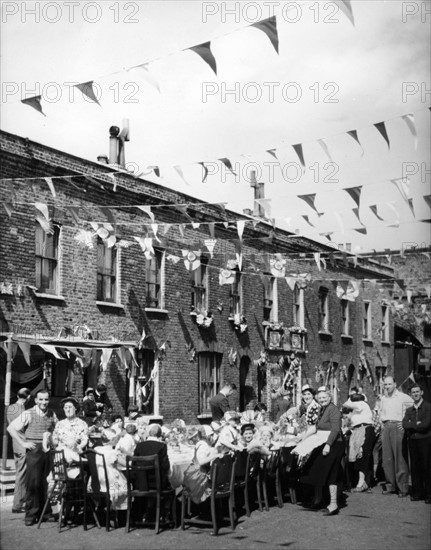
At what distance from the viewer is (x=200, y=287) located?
21594 mm

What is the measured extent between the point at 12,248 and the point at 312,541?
914 cm

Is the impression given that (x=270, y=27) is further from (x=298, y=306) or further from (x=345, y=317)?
(x=345, y=317)

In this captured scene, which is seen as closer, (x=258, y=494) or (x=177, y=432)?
(x=258, y=494)

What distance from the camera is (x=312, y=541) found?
339 inches

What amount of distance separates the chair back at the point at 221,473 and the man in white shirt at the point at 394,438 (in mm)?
3779

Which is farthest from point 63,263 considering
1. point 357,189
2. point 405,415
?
point 405,415

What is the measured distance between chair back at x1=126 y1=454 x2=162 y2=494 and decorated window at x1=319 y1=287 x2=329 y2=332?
20.2m

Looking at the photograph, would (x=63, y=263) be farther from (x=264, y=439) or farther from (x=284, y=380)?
(x=284, y=380)

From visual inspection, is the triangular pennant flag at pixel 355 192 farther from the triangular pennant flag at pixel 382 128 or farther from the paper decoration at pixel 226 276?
the paper decoration at pixel 226 276

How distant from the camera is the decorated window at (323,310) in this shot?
29.1 m

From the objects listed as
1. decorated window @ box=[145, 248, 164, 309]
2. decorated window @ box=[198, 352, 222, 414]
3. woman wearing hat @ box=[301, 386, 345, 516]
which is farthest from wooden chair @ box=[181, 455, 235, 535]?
decorated window @ box=[198, 352, 222, 414]

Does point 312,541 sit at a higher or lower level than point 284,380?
lower

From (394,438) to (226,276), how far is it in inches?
395

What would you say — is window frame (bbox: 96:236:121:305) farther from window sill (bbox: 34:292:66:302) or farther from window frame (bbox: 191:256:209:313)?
window frame (bbox: 191:256:209:313)
